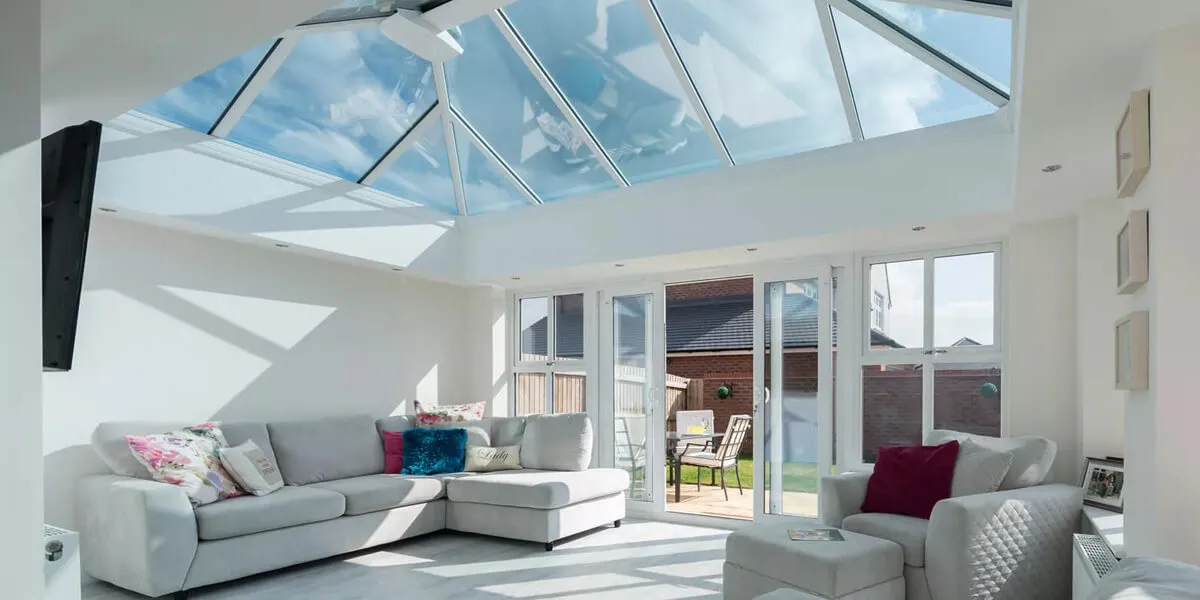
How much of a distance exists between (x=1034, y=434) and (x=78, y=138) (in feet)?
15.7

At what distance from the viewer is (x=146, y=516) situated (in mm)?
3881

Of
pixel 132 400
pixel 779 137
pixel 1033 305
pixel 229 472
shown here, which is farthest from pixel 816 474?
pixel 132 400

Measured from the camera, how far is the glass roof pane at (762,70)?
14.1 feet

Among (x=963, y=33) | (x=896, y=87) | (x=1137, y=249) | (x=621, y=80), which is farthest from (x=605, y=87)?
(x=1137, y=249)

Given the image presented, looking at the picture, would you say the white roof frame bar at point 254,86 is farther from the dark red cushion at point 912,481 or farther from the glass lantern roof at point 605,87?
the dark red cushion at point 912,481

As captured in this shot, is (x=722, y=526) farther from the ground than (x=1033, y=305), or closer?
closer

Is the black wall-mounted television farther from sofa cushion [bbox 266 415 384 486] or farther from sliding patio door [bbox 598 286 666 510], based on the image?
sliding patio door [bbox 598 286 666 510]

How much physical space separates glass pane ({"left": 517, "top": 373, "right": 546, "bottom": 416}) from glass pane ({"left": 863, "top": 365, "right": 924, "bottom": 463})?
2998mm

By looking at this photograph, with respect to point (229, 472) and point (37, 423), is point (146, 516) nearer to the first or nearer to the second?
point (229, 472)

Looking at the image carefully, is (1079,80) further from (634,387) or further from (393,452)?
(393,452)

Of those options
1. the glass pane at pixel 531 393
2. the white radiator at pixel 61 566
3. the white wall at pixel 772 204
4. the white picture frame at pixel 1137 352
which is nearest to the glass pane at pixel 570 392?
the glass pane at pixel 531 393

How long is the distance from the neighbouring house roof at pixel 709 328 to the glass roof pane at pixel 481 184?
1.25 metres

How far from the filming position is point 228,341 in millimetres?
5336

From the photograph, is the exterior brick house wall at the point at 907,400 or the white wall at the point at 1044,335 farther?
the exterior brick house wall at the point at 907,400
